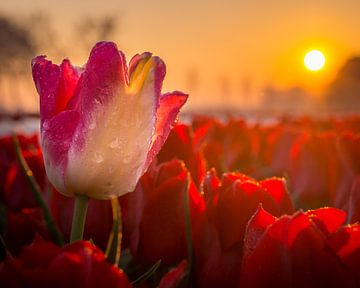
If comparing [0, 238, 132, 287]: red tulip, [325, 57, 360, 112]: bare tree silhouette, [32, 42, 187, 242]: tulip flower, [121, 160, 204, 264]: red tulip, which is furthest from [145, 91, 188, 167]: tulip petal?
[325, 57, 360, 112]: bare tree silhouette

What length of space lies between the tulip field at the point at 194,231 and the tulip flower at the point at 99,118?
69 millimetres

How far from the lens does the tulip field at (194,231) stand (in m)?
0.58

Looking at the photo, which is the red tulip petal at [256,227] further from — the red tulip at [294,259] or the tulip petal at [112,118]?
the tulip petal at [112,118]

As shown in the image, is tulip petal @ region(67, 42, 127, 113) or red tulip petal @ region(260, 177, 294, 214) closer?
tulip petal @ region(67, 42, 127, 113)

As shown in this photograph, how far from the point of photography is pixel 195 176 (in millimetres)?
1187

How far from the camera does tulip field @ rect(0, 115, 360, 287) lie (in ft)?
1.90

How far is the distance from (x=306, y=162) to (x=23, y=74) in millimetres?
41154

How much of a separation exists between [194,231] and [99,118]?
0.26m

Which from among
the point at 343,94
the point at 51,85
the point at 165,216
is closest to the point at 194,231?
the point at 165,216

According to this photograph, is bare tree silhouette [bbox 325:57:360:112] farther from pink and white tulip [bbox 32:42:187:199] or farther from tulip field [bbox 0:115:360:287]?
pink and white tulip [bbox 32:42:187:199]

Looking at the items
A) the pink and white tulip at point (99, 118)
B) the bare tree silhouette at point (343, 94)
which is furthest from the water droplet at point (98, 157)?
the bare tree silhouette at point (343, 94)

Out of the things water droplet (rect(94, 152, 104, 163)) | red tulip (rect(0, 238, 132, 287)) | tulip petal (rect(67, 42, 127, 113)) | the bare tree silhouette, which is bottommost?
the bare tree silhouette

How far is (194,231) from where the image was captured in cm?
88

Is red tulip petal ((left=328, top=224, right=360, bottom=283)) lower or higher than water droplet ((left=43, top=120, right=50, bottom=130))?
lower
